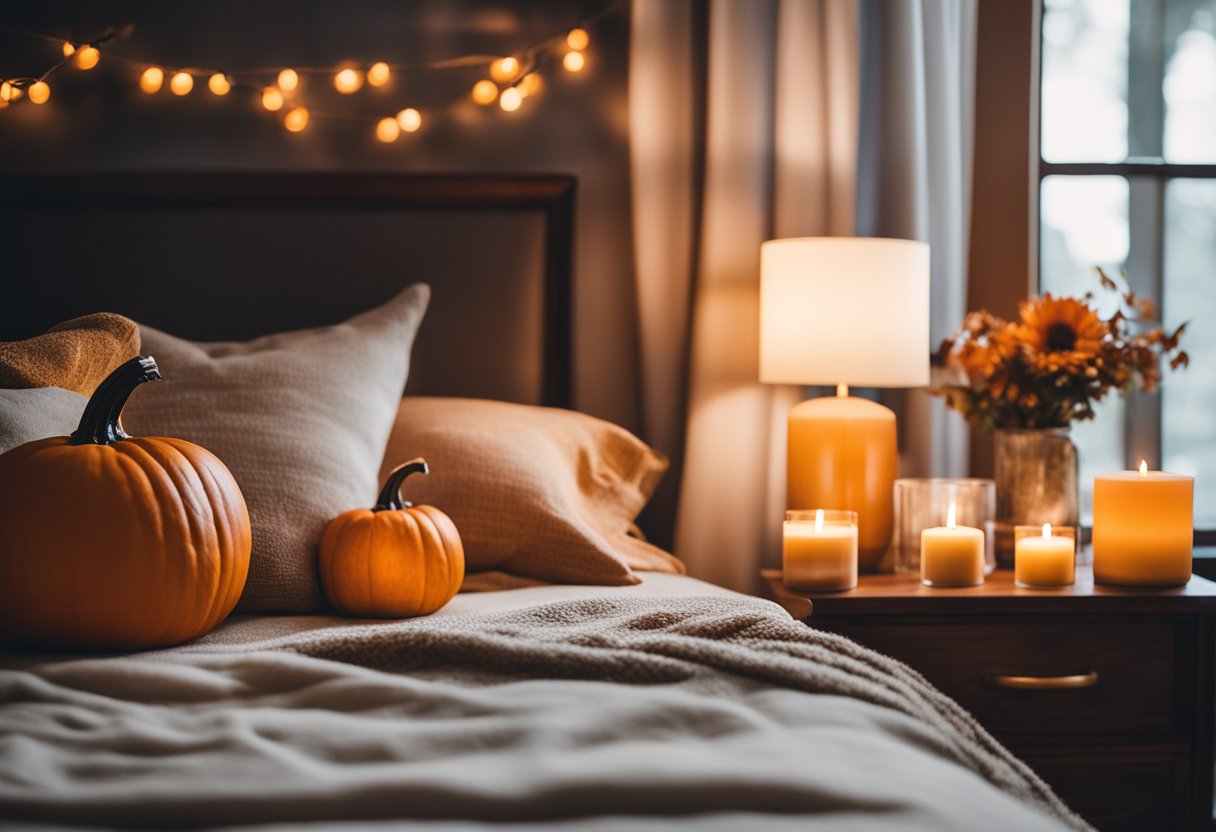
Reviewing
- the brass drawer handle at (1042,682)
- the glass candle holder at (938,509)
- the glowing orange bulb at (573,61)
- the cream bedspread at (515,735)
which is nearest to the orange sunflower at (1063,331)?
the glass candle holder at (938,509)

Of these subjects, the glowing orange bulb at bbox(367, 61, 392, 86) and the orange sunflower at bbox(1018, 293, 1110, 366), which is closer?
the orange sunflower at bbox(1018, 293, 1110, 366)

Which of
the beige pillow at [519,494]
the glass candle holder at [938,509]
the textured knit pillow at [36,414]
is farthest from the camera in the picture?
the glass candle holder at [938,509]

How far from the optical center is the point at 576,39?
6.88ft

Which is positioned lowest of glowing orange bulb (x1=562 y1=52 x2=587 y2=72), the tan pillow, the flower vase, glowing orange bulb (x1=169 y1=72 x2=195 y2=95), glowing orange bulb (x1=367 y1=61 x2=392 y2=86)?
the flower vase

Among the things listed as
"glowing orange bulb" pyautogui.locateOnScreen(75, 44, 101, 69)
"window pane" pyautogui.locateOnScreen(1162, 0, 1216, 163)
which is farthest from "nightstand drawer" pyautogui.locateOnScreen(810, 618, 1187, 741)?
"glowing orange bulb" pyautogui.locateOnScreen(75, 44, 101, 69)

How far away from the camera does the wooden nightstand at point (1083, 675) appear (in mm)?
1595

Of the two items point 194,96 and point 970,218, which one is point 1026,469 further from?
point 194,96

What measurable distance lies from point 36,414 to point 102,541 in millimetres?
247

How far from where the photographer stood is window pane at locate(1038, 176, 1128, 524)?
2.24 meters

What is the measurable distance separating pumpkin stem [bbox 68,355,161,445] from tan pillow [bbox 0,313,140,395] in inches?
7.1

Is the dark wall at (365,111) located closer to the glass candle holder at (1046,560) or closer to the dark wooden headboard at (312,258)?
the dark wooden headboard at (312,258)

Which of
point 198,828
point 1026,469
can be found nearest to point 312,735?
point 198,828

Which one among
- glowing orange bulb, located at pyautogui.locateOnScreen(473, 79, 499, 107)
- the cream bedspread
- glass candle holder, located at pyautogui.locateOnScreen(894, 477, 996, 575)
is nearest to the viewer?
the cream bedspread

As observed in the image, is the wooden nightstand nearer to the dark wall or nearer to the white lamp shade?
the white lamp shade
